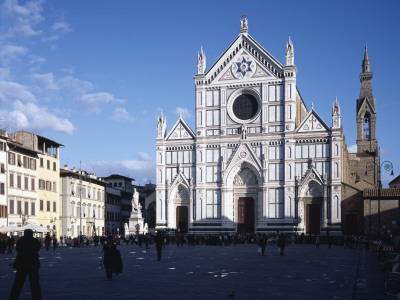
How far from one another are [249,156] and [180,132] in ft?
30.6

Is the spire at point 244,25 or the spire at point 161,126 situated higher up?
the spire at point 244,25

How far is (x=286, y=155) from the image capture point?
63.1 m

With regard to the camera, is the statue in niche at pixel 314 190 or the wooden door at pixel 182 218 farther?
the wooden door at pixel 182 218

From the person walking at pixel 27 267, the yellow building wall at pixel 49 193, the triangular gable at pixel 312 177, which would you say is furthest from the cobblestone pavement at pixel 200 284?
the yellow building wall at pixel 49 193

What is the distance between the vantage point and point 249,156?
64.9 metres

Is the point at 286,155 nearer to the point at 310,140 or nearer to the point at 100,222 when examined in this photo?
the point at 310,140

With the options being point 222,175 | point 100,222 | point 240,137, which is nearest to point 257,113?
point 240,137

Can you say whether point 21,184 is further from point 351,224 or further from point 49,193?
point 351,224

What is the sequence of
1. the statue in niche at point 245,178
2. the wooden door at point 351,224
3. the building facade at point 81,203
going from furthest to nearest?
the building facade at point 81,203
the statue in niche at point 245,178
the wooden door at point 351,224

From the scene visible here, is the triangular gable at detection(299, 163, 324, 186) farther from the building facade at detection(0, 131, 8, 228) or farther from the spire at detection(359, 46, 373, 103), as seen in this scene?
the spire at detection(359, 46, 373, 103)

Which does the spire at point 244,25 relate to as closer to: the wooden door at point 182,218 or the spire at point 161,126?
the spire at point 161,126

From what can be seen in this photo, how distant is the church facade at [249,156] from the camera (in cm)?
6212

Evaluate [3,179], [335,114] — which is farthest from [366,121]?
[3,179]

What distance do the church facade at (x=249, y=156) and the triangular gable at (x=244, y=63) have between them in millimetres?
117
